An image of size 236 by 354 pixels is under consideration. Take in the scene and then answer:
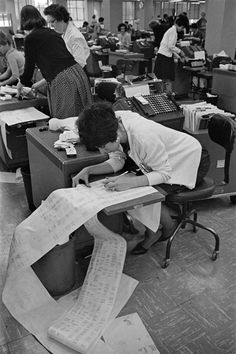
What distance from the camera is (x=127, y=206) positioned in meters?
1.50

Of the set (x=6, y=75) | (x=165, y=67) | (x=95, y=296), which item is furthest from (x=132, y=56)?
(x=95, y=296)

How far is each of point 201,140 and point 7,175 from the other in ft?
5.82

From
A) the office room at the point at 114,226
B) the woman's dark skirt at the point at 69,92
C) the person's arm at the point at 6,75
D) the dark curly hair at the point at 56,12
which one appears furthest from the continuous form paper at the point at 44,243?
the person's arm at the point at 6,75

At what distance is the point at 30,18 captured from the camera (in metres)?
2.59

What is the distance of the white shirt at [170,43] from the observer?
5.34 metres

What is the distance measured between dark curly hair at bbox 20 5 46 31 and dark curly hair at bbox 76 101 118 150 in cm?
133

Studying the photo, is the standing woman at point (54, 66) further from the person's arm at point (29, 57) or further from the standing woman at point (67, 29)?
the standing woman at point (67, 29)

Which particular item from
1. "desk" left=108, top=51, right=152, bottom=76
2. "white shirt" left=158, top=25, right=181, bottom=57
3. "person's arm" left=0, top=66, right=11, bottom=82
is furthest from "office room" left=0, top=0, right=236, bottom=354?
"desk" left=108, top=51, right=152, bottom=76

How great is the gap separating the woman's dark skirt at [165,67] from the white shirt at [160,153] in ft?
13.1

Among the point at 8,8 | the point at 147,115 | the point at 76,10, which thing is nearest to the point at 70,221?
the point at 147,115

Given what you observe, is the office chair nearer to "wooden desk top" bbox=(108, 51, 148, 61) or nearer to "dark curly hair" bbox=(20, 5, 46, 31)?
"dark curly hair" bbox=(20, 5, 46, 31)

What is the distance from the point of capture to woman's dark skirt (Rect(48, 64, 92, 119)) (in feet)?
8.99

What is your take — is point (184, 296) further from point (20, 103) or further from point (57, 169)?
point (20, 103)

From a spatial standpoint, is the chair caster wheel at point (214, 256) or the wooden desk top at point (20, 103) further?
the wooden desk top at point (20, 103)
